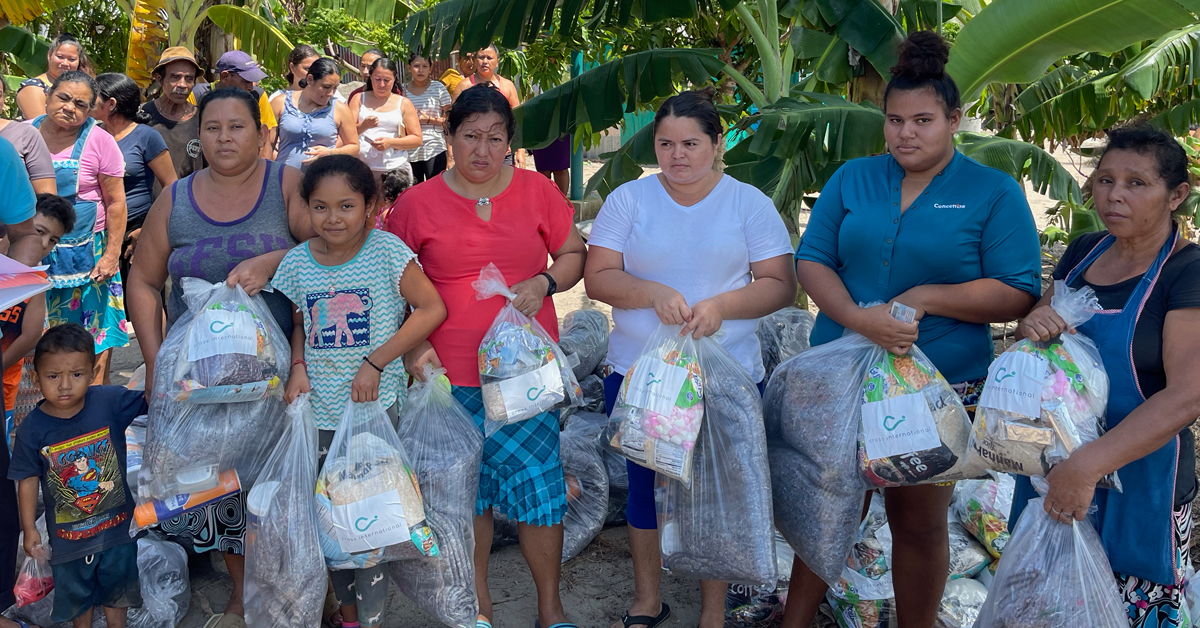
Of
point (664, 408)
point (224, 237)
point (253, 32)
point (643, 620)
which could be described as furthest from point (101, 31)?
point (664, 408)

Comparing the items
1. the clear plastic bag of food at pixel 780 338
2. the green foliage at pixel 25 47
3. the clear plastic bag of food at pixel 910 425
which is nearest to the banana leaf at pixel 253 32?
the green foliage at pixel 25 47

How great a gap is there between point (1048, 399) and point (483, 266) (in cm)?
163

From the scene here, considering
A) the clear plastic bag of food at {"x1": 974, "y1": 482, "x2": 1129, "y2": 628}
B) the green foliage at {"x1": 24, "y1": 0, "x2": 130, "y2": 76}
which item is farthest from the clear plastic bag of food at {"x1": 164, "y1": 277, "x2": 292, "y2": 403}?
the green foliage at {"x1": 24, "y1": 0, "x2": 130, "y2": 76}

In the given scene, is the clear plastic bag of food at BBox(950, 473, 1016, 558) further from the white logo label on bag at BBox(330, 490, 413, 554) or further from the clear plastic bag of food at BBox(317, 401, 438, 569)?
the white logo label on bag at BBox(330, 490, 413, 554)

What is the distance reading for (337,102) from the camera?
6223 millimetres

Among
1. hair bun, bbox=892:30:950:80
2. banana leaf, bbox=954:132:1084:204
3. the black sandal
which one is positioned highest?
hair bun, bbox=892:30:950:80

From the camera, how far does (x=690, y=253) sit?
273 cm

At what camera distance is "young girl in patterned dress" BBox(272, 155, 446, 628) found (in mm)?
2699

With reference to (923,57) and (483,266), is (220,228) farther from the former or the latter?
(923,57)

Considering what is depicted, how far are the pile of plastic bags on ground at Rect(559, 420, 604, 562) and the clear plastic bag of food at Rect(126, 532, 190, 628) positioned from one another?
1412 mm

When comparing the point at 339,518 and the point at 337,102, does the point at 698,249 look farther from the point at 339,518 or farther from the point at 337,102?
the point at 337,102

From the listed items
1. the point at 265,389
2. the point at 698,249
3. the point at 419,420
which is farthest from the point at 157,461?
the point at 698,249

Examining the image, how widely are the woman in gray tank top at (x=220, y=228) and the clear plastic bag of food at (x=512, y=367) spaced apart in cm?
64

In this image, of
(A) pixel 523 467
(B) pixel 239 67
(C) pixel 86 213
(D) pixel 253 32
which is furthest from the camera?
(D) pixel 253 32
